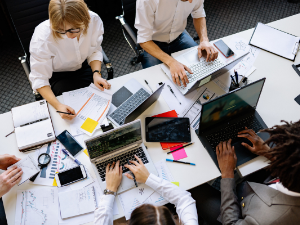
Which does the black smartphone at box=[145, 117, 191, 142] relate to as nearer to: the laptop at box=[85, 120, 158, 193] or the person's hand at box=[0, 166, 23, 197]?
the laptop at box=[85, 120, 158, 193]

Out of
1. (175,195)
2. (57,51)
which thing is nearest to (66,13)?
(57,51)

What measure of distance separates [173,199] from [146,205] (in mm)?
176

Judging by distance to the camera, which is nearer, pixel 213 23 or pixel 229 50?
pixel 229 50

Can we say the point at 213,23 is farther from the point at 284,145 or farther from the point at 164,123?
the point at 284,145

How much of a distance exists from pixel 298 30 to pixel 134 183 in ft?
5.75

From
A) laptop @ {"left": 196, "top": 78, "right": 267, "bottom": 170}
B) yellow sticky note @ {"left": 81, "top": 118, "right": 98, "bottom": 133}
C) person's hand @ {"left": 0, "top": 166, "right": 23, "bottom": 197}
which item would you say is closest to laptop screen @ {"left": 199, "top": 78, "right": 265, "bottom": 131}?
laptop @ {"left": 196, "top": 78, "right": 267, "bottom": 170}

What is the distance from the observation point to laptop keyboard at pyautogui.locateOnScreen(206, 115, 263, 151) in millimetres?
A: 1560

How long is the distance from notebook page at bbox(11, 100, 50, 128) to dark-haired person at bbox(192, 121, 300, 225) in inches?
42.6

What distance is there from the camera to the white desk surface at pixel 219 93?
1454 millimetres

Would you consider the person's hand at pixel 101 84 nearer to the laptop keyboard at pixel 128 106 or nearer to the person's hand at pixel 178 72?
the laptop keyboard at pixel 128 106

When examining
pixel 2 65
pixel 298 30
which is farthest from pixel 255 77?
pixel 2 65

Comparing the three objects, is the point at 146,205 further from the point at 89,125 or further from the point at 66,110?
the point at 66,110

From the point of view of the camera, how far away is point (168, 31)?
2.05m

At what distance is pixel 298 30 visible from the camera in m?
2.02
